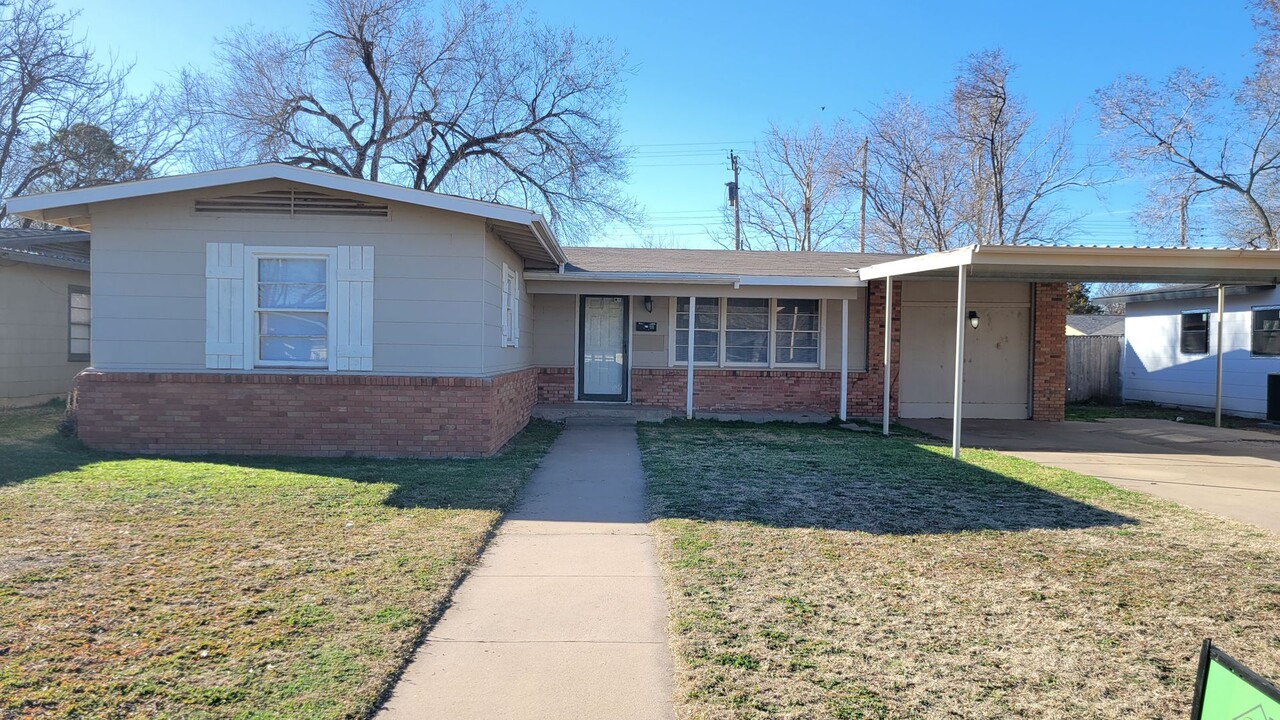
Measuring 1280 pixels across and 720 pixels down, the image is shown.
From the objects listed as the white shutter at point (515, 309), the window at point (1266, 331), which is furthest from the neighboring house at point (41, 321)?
the window at point (1266, 331)

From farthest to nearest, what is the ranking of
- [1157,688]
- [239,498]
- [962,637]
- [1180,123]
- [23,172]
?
[1180,123]
[23,172]
[239,498]
[962,637]
[1157,688]

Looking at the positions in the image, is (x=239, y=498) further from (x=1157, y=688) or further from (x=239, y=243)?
(x=1157, y=688)

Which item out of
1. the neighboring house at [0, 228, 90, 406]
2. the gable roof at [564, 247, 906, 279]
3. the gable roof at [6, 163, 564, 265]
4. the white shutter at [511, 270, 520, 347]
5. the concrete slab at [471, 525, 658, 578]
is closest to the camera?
the concrete slab at [471, 525, 658, 578]

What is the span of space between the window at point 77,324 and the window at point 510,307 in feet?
30.6

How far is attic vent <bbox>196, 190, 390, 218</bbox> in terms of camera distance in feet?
30.3

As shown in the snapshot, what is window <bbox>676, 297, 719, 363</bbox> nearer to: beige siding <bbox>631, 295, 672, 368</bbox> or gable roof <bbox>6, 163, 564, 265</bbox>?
beige siding <bbox>631, 295, 672, 368</bbox>

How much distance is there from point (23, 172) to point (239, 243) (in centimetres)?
1655

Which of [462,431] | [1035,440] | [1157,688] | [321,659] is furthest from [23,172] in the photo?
[1157,688]

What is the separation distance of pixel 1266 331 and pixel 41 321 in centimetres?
2367

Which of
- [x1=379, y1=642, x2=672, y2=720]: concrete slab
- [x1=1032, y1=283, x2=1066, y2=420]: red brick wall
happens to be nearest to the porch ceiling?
[x1=1032, y1=283, x2=1066, y2=420]: red brick wall

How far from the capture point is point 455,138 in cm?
2761

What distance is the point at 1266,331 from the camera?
1638cm

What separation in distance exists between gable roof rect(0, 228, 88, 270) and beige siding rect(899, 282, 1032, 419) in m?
13.2

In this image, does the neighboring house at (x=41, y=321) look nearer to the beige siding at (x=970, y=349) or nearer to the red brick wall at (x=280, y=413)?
the red brick wall at (x=280, y=413)
